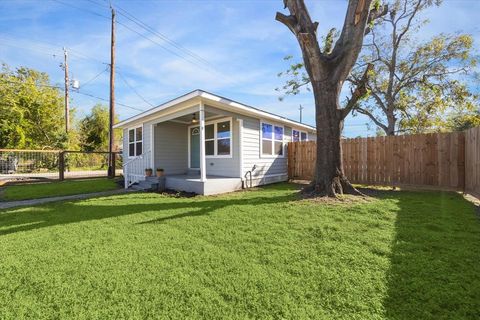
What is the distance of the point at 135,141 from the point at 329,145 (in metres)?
9.10

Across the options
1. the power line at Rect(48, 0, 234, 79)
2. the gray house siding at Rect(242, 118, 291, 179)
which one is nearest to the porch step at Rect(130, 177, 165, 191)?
the gray house siding at Rect(242, 118, 291, 179)

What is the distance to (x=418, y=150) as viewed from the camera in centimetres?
721

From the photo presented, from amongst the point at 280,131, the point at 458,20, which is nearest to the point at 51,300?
the point at 280,131

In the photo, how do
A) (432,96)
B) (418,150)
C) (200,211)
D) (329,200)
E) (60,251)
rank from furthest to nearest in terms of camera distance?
(432,96)
(418,150)
(329,200)
(200,211)
(60,251)

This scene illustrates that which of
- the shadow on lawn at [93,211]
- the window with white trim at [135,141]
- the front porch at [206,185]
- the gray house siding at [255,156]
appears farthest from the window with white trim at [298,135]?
the window with white trim at [135,141]

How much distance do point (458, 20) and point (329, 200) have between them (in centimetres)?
1346

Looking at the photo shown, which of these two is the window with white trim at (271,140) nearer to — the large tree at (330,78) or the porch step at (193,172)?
the porch step at (193,172)

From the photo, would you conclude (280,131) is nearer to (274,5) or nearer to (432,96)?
(274,5)

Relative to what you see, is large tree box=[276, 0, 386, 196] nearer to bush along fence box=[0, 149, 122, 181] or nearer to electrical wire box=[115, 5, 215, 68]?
electrical wire box=[115, 5, 215, 68]

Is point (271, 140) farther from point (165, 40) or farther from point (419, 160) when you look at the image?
point (165, 40)

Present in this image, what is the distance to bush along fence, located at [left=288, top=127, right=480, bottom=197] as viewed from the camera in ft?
19.8

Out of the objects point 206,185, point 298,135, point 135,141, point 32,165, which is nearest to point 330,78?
point 206,185

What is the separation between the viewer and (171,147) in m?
10.2

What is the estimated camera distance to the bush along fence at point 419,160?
6035 millimetres
